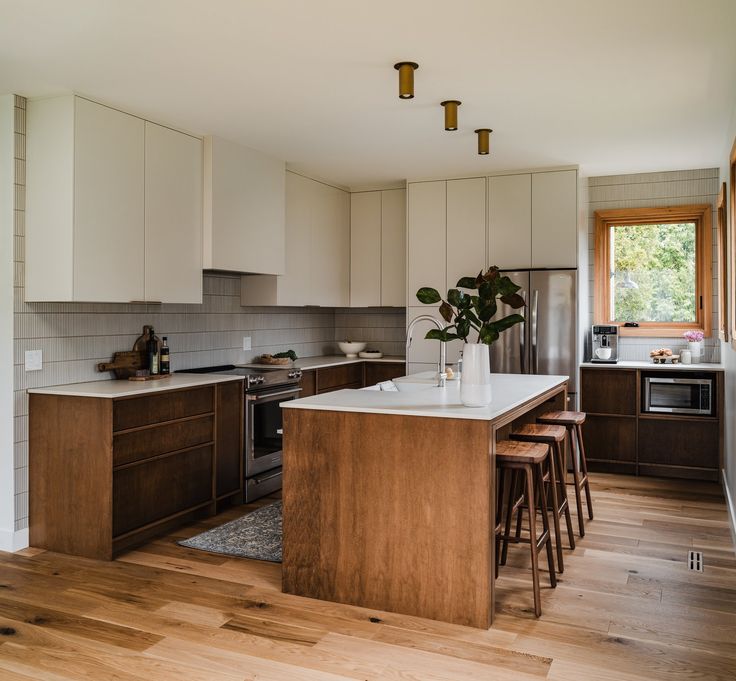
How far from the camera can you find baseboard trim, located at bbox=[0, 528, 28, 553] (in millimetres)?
3695

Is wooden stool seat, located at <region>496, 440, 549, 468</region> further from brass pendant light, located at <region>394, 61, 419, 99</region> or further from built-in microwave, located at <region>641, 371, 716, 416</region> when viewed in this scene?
built-in microwave, located at <region>641, 371, 716, 416</region>

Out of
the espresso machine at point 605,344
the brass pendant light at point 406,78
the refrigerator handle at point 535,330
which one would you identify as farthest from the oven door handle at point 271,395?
the espresso machine at point 605,344

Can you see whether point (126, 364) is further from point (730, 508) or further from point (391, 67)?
point (730, 508)

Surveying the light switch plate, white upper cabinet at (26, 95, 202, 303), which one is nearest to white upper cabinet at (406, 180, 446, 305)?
white upper cabinet at (26, 95, 202, 303)

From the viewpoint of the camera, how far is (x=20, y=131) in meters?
3.76

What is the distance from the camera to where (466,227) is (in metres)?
5.83

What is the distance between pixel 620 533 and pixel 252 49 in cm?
324

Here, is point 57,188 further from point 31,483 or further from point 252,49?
point 31,483

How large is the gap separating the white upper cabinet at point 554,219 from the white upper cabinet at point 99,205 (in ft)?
9.18

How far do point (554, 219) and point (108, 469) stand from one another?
3782mm

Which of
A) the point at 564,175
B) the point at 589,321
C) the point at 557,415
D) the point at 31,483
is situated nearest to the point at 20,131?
the point at 31,483

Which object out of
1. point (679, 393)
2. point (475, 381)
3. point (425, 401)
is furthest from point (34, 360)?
point (679, 393)

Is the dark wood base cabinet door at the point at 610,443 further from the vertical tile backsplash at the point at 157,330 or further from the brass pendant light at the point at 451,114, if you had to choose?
the brass pendant light at the point at 451,114

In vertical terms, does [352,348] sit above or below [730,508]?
above
